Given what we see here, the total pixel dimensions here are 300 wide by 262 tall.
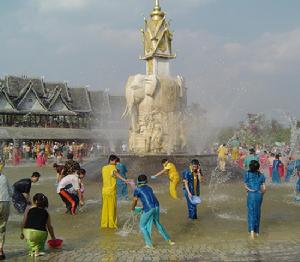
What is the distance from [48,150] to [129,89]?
19904mm

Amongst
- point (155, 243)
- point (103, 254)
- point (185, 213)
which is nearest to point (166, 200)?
point (185, 213)

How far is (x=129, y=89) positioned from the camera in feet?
68.6

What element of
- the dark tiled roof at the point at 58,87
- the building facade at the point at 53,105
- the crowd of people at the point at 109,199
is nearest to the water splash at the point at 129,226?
the crowd of people at the point at 109,199

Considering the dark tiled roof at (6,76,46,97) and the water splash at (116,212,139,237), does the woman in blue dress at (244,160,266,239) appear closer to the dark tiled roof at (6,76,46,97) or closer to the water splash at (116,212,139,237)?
the water splash at (116,212,139,237)

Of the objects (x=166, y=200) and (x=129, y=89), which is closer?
(x=166, y=200)

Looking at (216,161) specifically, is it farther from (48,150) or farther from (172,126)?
(48,150)

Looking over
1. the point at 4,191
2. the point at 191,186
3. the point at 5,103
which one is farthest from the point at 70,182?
the point at 5,103

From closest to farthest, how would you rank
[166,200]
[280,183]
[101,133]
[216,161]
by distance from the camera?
1. [166,200]
2. [280,183]
3. [216,161]
4. [101,133]

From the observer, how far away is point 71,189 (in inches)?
407

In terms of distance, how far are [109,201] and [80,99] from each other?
164 ft

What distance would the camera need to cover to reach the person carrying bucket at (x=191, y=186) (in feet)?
31.5

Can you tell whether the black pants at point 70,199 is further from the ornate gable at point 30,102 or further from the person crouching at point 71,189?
the ornate gable at point 30,102

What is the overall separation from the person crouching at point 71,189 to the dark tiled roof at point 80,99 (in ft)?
151

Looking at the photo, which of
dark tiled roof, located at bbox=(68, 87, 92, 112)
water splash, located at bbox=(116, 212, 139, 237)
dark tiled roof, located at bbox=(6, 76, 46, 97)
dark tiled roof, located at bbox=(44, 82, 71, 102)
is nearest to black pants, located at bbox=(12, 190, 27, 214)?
water splash, located at bbox=(116, 212, 139, 237)
